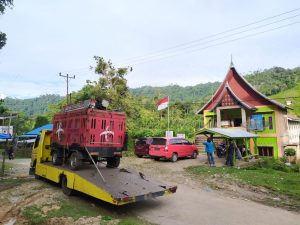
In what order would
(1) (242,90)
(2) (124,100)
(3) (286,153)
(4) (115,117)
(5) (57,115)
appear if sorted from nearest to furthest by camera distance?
(4) (115,117) < (5) (57,115) < (3) (286,153) < (1) (242,90) < (2) (124,100)

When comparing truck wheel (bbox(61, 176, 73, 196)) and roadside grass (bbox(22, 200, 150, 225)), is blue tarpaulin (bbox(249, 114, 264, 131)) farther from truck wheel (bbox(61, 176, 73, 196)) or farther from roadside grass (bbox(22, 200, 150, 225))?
roadside grass (bbox(22, 200, 150, 225))

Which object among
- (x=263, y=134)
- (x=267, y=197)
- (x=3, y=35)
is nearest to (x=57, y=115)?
(x=3, y=35)

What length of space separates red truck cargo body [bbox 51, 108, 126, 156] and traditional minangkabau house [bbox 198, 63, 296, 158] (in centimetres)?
1618

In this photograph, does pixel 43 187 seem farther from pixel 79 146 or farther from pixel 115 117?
pixel 115 117

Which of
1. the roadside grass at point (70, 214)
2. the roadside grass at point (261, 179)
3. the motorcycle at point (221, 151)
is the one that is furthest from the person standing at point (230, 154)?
the roadside grass at point (70, 214)

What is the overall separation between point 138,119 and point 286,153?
21.2 m

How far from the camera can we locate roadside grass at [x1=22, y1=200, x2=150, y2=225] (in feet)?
23.1

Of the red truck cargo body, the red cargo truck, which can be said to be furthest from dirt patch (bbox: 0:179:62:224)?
the red truck cargo body

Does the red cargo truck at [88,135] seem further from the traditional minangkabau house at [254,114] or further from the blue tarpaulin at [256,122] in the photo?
the blue tarpaulin at [256,122]

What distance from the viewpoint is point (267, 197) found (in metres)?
10.5

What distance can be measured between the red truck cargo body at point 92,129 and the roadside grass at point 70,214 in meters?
2.31

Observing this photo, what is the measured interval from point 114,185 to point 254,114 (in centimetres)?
2125

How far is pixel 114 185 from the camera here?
26.4 feet

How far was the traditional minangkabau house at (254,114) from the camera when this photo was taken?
24719 millimetres
